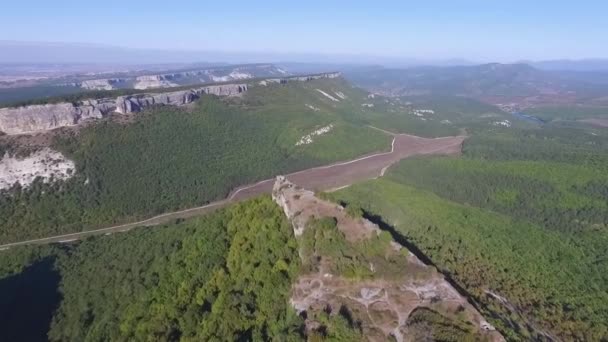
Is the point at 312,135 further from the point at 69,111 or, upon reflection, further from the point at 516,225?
the point at 516,225

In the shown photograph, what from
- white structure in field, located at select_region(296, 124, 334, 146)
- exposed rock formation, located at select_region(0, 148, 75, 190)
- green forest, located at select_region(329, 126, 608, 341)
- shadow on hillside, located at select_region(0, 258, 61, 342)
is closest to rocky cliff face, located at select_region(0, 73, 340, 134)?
exposed rock formation, located at select_region(0, 148, 75, 190)

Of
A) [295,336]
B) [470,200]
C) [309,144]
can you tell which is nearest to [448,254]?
[295,336]

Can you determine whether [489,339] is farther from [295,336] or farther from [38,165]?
[38,165]

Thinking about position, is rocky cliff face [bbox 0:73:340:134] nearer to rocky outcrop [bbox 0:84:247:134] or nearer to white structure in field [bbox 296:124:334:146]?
rocky outcrop [bbox 0:84:247:134]

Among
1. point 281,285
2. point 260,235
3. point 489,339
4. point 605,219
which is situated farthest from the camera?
point 605,219

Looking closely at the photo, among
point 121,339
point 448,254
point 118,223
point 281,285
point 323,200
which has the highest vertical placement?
point 323,200

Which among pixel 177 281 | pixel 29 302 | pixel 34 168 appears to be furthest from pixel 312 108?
pixel 177 281
